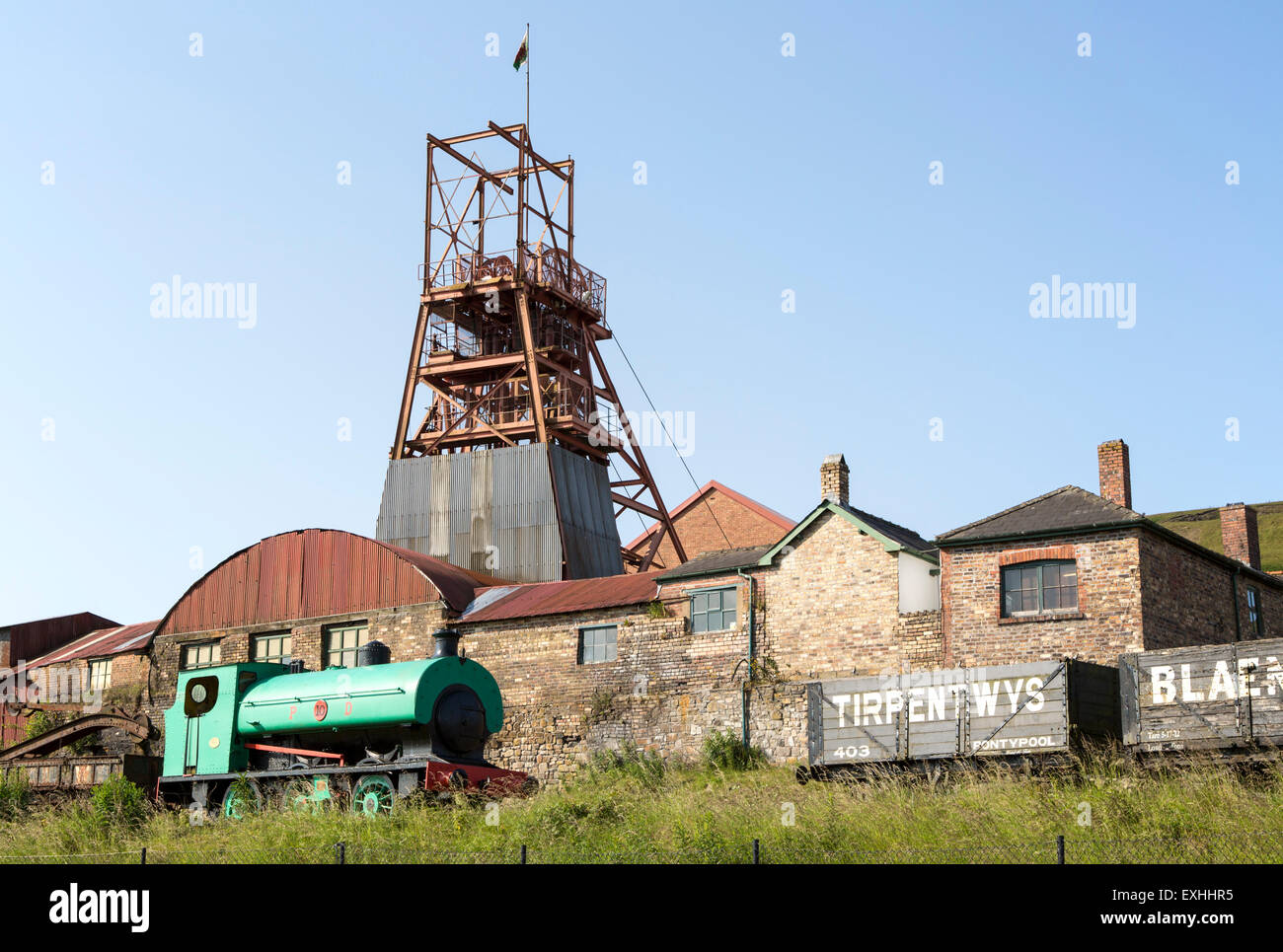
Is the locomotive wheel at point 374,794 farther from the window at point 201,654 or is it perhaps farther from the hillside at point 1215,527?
the hillside at point 1215,527

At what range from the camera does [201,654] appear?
3644cm

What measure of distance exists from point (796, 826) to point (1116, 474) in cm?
1374

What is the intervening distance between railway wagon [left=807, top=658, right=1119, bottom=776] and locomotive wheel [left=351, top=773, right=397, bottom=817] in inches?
275

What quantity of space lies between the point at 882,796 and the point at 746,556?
10621mm

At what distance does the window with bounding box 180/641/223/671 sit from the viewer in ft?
119

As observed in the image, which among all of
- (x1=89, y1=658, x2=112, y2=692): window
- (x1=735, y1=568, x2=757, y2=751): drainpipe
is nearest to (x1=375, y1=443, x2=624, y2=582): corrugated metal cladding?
(x1=89, y1=658, x2=112, y2=692): window

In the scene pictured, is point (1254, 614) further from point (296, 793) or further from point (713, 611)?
point (296, 793)

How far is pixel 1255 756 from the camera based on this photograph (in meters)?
18.6

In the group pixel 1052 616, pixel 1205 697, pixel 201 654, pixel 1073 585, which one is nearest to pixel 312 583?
pixel 201 654

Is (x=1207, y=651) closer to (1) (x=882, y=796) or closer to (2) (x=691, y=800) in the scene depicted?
(1) (x=882, y=796)

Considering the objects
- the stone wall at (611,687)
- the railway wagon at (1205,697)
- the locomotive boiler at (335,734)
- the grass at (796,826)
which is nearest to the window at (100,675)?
the stone wall at (611,687)

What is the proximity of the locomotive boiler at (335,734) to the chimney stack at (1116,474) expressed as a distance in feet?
43.2

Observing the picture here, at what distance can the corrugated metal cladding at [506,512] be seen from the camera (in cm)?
3878
